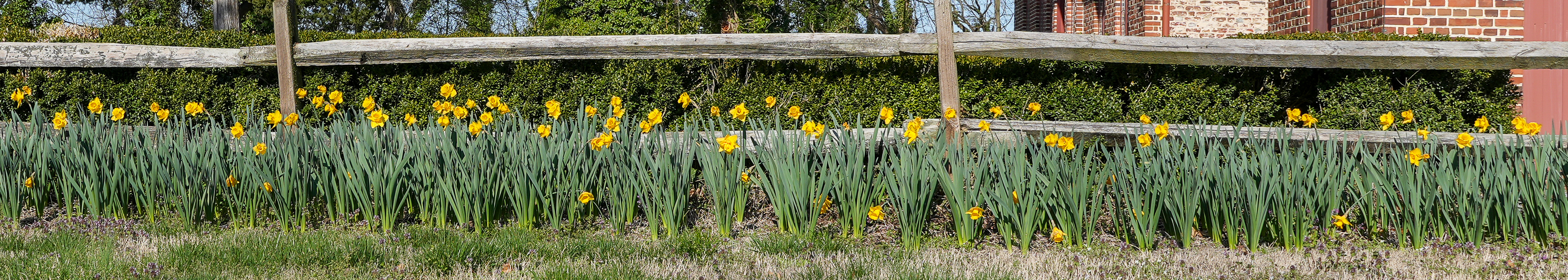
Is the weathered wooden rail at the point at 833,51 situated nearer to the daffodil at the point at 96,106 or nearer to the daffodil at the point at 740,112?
the daffodil at the point at 740,112

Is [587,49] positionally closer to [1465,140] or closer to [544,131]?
[544,131]

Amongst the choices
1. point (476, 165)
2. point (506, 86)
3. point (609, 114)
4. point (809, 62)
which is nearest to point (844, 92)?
point (809, 62)

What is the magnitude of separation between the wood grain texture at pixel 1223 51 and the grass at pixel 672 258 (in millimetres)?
1234

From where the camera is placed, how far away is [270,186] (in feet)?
10.4

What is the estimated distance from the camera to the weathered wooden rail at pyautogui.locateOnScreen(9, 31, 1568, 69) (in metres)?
4.10

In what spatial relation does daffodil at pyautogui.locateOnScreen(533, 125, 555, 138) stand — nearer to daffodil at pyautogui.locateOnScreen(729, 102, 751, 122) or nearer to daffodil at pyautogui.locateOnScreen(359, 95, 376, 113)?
daffodil at pyautogui.locateOnScreen(729, 102, 751, 122)

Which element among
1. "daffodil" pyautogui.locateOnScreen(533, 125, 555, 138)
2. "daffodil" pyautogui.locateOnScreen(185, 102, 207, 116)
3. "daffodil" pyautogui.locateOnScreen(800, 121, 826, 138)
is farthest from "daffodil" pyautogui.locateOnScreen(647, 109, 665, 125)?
"daffodil" pyautogui.locateOnScreen(185, 102, 207, 116)

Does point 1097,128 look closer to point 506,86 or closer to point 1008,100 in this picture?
point 1008,100

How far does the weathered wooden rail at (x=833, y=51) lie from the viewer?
4.10m

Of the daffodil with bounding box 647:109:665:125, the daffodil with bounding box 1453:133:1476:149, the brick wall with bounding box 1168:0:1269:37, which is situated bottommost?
the daffodil with bounding box 1453:133:1476:149

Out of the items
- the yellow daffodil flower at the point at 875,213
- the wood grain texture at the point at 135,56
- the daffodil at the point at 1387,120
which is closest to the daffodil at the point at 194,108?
the wood grain texture at the point at 135,56

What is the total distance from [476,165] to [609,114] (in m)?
1.75

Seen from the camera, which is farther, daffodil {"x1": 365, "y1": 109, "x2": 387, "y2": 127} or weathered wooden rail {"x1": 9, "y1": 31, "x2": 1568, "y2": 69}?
weathered wooden rail {"x1": 9, "y1": 31, "x2": 1568, "y2": 69}

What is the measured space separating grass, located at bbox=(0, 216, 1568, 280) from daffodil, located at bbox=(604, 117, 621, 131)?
348 mm
